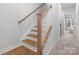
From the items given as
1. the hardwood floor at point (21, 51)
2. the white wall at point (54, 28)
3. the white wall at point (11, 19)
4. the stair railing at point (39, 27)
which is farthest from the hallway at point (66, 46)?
the white wall at point (11, 19)

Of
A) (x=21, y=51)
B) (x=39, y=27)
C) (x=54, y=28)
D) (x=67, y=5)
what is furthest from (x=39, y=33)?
(x=67, y=5)

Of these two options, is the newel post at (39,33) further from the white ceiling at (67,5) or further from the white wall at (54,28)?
the white ceiling at (67,5)

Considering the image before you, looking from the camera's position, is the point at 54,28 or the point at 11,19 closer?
the point at 11,19

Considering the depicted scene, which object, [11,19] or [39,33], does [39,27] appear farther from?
[11,19]

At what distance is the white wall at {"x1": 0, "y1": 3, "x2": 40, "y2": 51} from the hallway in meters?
0.56

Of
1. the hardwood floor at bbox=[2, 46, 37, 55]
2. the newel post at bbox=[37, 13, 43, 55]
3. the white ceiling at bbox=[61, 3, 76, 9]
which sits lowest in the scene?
the hardwood floor at bbox=[2, 46, 37, 55]

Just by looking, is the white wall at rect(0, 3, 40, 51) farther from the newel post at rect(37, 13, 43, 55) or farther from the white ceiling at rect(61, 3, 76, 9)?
the white ceiling at rect(61, 3, 76, 9)

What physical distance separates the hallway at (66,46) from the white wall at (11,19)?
1.84ft

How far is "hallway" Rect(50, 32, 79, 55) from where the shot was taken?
1595mm

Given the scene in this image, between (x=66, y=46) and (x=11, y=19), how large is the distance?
0.84 m

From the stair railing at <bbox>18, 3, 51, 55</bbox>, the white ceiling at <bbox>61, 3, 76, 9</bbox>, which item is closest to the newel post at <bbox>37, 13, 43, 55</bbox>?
the stair railing at <bbox>18, 3, 51, 55</bbox>

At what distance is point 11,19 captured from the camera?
157 cm

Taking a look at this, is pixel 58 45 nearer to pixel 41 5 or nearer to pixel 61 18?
pixel 61 18

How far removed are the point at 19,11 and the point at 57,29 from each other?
589 millimetres
